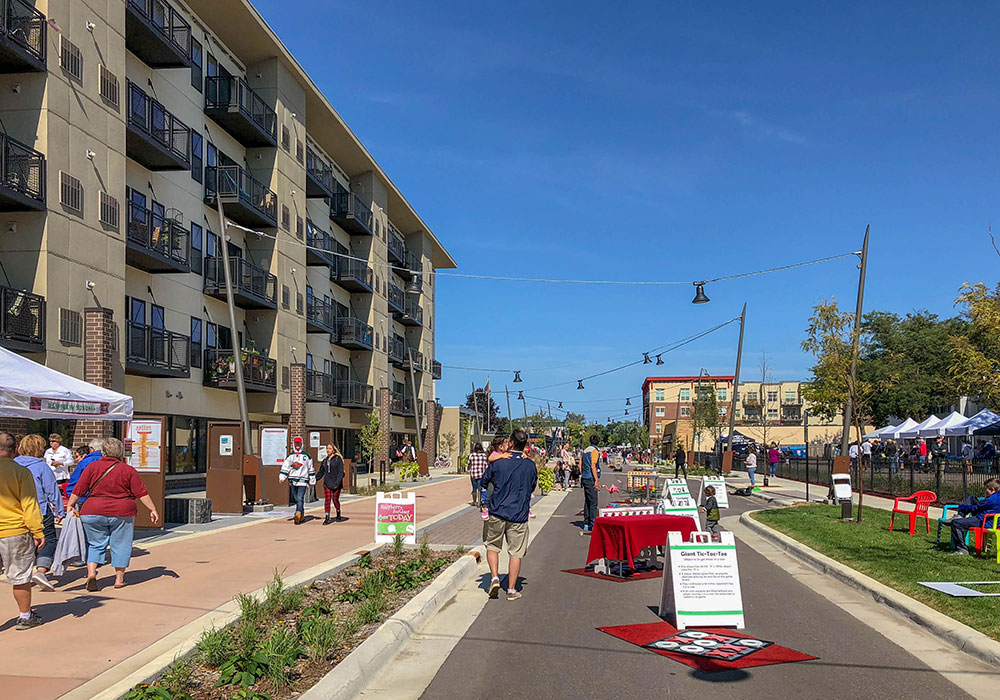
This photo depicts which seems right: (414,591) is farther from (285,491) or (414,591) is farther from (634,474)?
(634,474)

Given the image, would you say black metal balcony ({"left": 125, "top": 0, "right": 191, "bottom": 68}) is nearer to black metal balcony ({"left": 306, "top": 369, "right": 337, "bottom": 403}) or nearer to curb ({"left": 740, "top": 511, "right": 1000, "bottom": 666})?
black metal balcony ({"left": 306, "top": 369, "right": 337, "bottom": 403})

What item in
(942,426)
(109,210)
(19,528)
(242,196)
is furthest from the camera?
(942,426)

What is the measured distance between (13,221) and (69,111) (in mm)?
3111

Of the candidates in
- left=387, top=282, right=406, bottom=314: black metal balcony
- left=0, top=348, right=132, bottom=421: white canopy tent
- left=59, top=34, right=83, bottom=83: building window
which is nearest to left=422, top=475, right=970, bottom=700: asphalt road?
left=0, top=348, right=132, bottom=421: white canopy tent

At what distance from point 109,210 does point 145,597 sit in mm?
16562

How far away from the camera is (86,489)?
10234mm

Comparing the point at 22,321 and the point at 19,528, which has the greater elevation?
the point at 22,321

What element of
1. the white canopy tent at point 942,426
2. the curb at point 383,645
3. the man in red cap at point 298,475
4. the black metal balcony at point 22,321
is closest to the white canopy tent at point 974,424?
the white canopy tent at point 942,426

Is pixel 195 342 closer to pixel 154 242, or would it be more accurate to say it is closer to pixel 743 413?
pixel 154 242

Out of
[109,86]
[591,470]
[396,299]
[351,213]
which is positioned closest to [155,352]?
[109,86]

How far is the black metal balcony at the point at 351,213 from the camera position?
48531 millimetres

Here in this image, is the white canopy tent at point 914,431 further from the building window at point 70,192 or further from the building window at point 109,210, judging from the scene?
the building window at point 70,192

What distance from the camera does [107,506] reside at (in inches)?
Answer: 402

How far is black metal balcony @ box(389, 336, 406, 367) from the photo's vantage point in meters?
60.1
